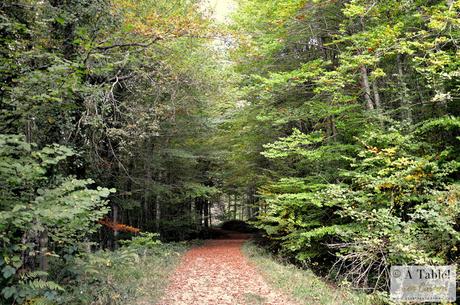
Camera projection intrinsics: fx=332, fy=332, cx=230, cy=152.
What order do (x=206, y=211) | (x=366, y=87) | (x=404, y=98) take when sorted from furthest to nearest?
(x=206, y=211), (x=366, y=87), (x=404, y=98)

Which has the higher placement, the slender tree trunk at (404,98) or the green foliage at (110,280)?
the slender tree trunk at (404,98)

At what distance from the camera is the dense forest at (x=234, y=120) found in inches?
206

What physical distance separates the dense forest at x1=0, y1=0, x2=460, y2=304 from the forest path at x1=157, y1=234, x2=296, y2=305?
1758 mm

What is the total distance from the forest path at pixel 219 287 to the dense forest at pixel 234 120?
5.77ft

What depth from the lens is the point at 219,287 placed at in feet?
28.2

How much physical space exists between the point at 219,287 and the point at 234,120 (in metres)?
11.1

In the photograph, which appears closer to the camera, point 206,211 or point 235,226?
point 206,211

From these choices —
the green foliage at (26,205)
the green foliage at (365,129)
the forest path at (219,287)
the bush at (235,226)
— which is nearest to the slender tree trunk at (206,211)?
the bush at (235,226)

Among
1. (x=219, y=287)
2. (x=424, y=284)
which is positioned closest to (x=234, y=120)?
(x=219, y=287)

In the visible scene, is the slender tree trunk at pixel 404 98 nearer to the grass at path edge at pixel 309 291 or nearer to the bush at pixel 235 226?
the grass at path edge at pixel 309 291

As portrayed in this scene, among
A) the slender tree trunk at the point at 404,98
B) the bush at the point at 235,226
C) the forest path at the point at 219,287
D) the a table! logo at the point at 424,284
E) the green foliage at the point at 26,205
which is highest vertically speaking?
the slender tree trunk at the point at 404,98

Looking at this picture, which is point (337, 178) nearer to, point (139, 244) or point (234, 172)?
point (139, 244)

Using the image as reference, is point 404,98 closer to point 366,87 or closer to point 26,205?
point 366,87

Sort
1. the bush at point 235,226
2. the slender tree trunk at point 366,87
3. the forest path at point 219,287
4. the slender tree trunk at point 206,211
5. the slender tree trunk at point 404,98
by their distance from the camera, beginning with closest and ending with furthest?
the forest path at point 219,287 < the slender tree trunk at point 404,98 < the slender tree trunk at point 366,87 < the slender tree trunk at point 206,211 < the bush at point 235,226
